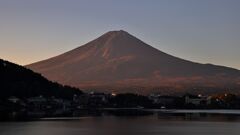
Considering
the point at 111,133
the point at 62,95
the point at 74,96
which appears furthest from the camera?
the point at 74,96

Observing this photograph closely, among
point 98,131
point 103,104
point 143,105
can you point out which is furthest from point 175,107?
point 98,131

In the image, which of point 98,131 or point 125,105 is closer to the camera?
point 98,131

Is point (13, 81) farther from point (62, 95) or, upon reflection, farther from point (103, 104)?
point (103, 104)

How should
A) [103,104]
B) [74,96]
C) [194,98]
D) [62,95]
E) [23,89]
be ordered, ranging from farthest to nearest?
[194,98], [103,104], [74,96], [62,95], [23,89]

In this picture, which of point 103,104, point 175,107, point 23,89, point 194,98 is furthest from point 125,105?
point 23,89

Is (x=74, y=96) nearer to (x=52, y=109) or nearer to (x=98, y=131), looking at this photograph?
(x=52, y=109)

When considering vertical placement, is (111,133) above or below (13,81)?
below
